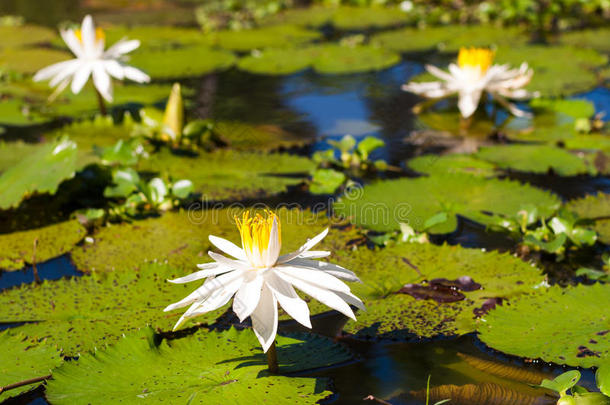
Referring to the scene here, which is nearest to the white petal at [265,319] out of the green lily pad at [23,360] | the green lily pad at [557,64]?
the green lily pad at [23,360]

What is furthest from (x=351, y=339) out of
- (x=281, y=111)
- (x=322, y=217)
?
(x=281, y=111)

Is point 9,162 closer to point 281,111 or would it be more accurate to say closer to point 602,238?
point 281,111

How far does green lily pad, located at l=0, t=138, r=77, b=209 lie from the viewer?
111 inches

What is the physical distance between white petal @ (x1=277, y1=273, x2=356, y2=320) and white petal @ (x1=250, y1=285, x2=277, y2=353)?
0.07 m

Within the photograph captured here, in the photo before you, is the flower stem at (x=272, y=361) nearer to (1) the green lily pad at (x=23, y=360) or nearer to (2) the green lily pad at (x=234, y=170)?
(1) the green lily pad at (x=23, y=360)

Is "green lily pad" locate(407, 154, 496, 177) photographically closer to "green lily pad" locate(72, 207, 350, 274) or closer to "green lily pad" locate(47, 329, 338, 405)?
"green lily pad" locate(72, 207, 350, 274)

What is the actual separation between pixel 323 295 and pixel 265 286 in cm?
15

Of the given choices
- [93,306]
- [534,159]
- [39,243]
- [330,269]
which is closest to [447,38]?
[534,159]

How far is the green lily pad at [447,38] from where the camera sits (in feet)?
20.4

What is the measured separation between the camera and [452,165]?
11.8ft

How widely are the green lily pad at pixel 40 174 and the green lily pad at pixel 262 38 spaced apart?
3.51 meters

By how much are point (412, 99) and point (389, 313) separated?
9.71 ft

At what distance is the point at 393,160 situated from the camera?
3795mm

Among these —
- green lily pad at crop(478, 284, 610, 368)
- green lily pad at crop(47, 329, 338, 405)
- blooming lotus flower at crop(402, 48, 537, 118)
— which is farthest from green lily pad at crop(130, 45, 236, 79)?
green lily pad at crop(478, 284, 610, 368)
